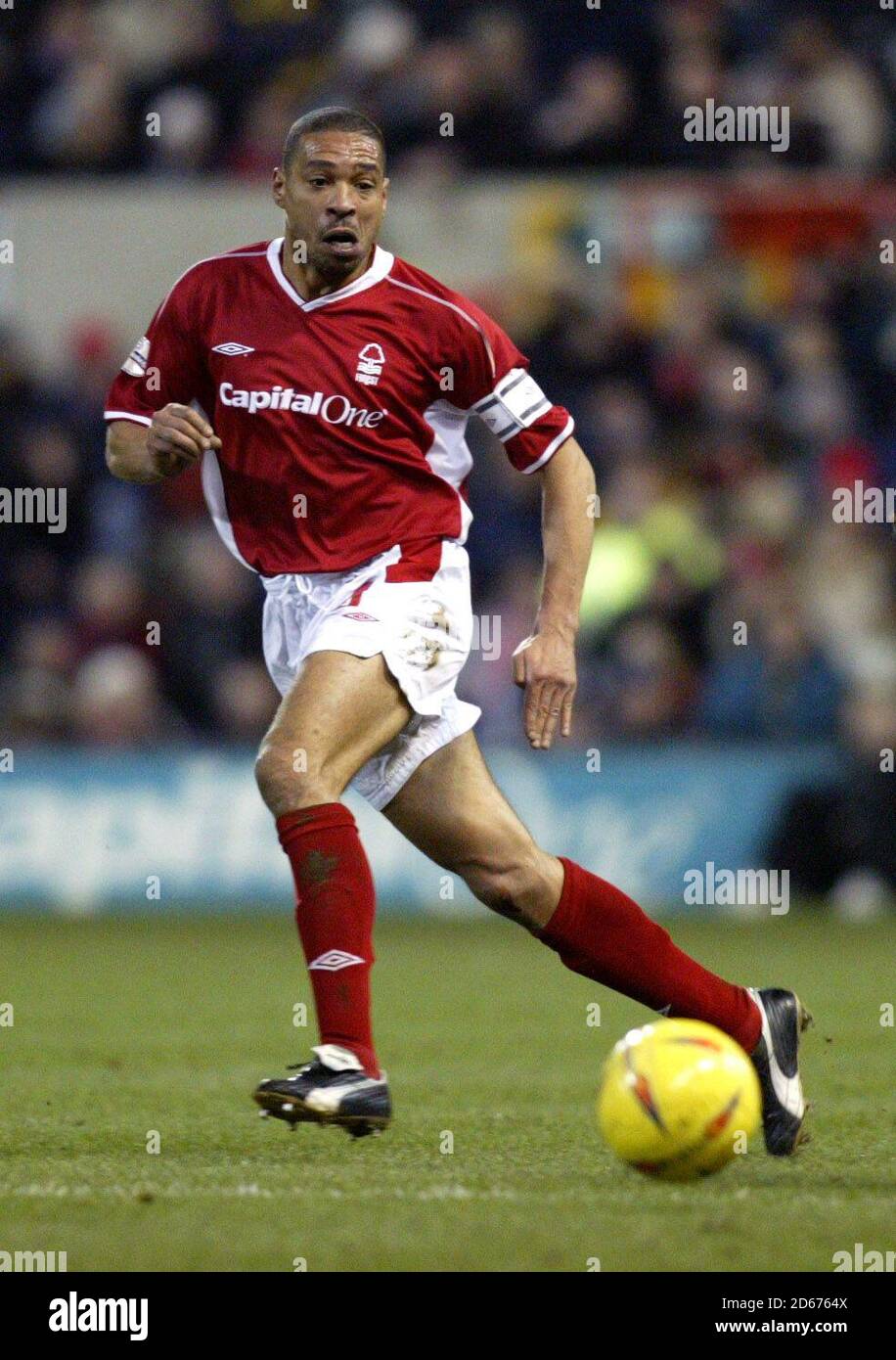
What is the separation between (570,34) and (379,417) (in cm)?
1111

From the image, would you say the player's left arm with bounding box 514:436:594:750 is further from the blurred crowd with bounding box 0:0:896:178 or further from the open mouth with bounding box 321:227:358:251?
the blurred crowd with bounding box 0:0:896:178

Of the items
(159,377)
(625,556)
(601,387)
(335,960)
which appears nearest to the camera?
(335,960)

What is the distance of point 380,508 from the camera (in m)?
5.28

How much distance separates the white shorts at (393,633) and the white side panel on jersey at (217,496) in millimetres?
172

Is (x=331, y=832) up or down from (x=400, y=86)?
down

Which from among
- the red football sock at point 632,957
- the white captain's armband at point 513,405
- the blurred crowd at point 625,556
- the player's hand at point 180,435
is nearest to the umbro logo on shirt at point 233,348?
the player's hand at point 180,435

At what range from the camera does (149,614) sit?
41.5ft

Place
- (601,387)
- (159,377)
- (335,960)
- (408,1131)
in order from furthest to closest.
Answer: (601,387)
(408,1131)
(159,377)
(335,960)

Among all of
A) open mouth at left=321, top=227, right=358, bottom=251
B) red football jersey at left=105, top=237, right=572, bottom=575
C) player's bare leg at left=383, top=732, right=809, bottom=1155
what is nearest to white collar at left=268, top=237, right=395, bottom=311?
red football jersey at left=105, top=237, right=572, bottom=575

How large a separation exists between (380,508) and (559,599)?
467 mm

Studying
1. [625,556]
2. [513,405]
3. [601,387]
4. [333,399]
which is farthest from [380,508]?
[601,387]

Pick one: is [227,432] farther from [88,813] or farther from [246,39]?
[246,39]

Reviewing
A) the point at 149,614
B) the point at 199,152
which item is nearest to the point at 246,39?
the point at 199,152

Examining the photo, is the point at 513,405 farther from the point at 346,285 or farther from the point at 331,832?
the point at 331,832
